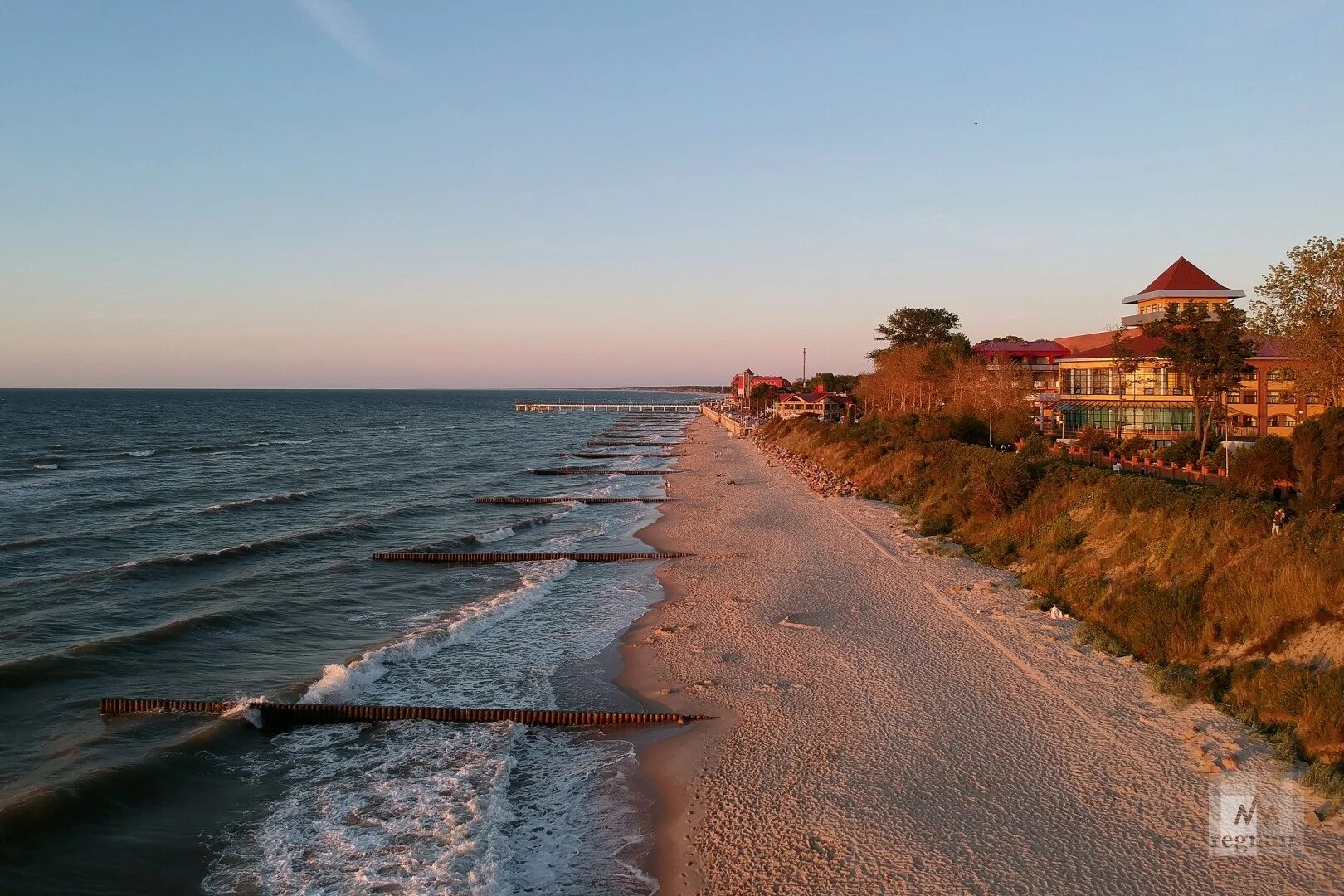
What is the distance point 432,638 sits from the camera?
15109 mm

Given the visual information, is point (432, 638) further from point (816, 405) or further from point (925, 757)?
point (816, 405)

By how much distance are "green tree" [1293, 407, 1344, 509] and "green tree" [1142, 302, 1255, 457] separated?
355 inches

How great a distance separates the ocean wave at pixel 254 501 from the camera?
3031 centimetres

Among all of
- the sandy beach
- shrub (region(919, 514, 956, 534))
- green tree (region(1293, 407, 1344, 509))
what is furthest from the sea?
green tree (region(1293, 407, 1344, 509))

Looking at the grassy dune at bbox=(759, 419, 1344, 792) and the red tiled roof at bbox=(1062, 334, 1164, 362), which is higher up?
the red tiled roof at bbox=(1062, 334, 1164, 362)

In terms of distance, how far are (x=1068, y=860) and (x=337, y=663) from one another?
11.0 metres

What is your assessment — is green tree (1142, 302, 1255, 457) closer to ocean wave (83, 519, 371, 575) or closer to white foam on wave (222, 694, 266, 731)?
white foam on wave (222, 694, 266, 731)

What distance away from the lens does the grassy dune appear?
989cm

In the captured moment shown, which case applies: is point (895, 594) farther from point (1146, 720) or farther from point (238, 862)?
point (238, 862)

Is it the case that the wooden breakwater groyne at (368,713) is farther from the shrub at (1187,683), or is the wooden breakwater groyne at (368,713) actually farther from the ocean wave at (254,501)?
the ocean wave at (254,501)

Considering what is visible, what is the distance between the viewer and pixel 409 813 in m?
9.03

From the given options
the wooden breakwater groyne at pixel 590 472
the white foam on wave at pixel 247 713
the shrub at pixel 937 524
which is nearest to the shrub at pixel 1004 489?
the shrub at pixel 937 524

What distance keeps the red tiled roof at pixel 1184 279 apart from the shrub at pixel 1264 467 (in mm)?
27477

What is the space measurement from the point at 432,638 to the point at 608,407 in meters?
157
